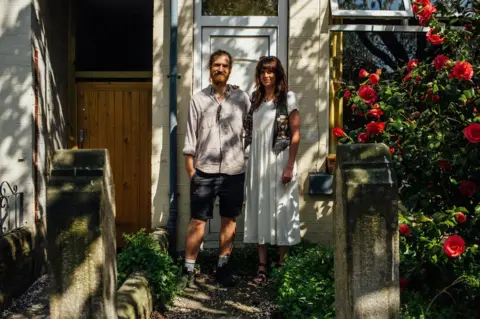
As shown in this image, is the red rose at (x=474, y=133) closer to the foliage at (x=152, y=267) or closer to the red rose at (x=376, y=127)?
the red rose at (x=376, y=127)

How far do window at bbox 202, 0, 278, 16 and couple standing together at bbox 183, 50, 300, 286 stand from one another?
133 cm

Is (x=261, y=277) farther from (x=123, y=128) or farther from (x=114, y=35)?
(x=114, y=35)

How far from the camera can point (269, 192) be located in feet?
16.8

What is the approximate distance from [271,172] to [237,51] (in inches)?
63.5

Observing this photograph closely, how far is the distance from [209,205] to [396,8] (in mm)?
3005

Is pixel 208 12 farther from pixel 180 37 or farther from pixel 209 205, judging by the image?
pixel 209 205

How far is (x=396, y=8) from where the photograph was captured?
6.05 m

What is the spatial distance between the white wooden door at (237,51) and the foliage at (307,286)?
140 cm

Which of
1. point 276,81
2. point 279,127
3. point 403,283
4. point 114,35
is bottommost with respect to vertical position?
point 403,283

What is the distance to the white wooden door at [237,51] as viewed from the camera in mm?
6051

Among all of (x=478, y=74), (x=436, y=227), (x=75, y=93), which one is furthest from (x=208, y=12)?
(x=436, y=227)

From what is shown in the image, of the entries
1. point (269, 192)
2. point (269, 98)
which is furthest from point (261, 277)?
point (269, 98)

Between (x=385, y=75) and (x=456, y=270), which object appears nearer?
(x=456, y=270)

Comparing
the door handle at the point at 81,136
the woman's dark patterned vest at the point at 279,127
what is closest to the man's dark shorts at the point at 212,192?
the woman's dark patterned vest at the point at 279,127
